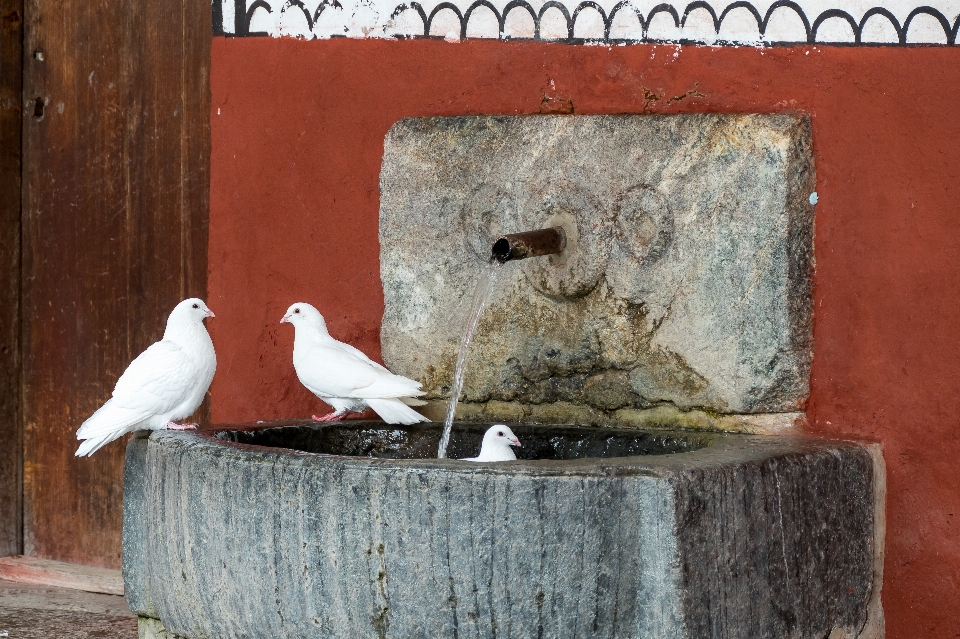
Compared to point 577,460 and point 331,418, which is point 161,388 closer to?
point 331,418

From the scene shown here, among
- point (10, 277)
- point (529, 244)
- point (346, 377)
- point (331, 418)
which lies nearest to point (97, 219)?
point (10, 277)

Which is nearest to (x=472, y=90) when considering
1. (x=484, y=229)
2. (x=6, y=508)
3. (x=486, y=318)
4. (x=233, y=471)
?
(x=484, y=229)

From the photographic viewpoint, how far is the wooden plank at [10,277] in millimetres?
3939

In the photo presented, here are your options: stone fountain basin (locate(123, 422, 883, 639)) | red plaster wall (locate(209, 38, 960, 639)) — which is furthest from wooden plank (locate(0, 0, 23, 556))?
stone fountain basin (locate(123, 422, 883, 639))

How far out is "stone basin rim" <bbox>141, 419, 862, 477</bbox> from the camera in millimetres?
2053

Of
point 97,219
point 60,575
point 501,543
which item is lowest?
point 60,575

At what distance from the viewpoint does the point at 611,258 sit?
287 cm

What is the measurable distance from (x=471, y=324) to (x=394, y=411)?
27 cm

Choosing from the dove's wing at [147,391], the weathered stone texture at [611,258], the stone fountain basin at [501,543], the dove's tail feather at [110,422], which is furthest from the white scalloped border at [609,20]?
the dove's tail feather at [110,422]

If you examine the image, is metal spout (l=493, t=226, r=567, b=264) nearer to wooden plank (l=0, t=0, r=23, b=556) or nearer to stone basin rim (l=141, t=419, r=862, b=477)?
stone basin rim (l=141, t=419, r=862, b=477)

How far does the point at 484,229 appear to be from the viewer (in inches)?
119

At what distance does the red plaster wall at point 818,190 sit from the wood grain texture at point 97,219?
0.92 ft

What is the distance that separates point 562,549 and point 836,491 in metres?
0.69

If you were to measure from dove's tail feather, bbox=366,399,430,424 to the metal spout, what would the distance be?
41 centimetres
